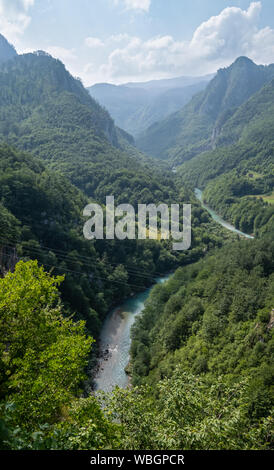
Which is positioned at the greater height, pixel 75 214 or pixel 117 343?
pixel 75 214

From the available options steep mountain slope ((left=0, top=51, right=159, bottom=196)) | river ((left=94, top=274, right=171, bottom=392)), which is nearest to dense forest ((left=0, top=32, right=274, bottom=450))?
steep mountain slope ((left=0, top=51, right=159, bottom=196))

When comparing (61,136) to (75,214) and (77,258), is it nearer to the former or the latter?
(75,214)

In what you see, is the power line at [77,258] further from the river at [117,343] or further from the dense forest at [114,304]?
the river at [117,343]

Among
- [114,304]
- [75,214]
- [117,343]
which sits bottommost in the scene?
[117,343]

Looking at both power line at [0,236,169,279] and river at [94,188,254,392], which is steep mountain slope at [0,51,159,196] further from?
river at [94,188,254,392]

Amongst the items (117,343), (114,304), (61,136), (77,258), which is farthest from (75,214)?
(61,136)
